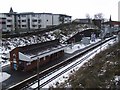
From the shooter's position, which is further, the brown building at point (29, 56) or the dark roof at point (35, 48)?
the dark roof at point (35, 48)

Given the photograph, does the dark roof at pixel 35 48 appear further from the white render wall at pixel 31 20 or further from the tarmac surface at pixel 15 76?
the white render wall at pixel 31 20

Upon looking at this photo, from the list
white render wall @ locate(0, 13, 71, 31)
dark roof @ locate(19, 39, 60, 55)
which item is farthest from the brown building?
white render wall @ locate(0, 13, 71, 31)

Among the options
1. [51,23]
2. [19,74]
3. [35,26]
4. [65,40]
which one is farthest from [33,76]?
[51,23]

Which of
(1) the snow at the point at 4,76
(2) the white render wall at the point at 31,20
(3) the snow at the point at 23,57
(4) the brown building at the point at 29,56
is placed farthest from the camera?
(2) the white render wall at the point at 31,20

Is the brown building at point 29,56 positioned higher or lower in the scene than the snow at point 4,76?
higher

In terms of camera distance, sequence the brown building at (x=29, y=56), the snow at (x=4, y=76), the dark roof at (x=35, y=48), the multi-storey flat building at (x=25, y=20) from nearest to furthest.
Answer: the snow at (x=4, y=76) < the brown building at (x=29, y=56) < the dark roof at (x=35, y=48) < the multi-storey flat building at (x=25, y=20)

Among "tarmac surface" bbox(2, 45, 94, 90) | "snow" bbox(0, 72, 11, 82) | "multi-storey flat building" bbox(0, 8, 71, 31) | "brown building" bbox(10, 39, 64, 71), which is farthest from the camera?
"multi-storey flat building" bbox(0, 8, 71, 31)

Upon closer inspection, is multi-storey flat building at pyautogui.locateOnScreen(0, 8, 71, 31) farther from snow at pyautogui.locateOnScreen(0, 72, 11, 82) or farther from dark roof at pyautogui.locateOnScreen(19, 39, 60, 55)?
snow at pyautogui.locateOnScreen(0, 72, 11, 82)

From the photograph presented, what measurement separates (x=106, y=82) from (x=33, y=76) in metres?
6.15

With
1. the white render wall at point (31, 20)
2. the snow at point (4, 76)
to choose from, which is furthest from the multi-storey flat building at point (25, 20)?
the snow at point (4, 76)

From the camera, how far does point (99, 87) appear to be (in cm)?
1141

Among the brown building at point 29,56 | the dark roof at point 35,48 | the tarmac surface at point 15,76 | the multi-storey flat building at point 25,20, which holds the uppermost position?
the multi-storey flat building at point 25,20

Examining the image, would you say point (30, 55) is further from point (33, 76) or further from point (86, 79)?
point (86, 79)

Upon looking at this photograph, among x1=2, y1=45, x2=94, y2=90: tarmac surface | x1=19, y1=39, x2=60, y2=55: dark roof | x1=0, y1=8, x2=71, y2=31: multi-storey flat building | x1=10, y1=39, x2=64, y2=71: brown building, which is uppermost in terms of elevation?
x1=0, y1=8, x2=71, y2=31: multi-storey flat building
